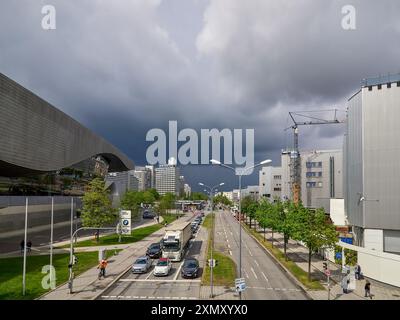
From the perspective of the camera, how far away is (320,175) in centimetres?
9462

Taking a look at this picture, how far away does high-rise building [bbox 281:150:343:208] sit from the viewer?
291ft

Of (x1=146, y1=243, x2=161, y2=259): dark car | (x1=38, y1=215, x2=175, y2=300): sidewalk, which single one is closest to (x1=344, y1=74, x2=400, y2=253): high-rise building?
(x1=146, y1=243, x2=161, y2=259): dark car

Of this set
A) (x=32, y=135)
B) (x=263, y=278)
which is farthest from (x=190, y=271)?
(x=32, y=135)

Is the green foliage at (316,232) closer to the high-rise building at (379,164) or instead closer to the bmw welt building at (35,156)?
the high-rise building at (379,164)

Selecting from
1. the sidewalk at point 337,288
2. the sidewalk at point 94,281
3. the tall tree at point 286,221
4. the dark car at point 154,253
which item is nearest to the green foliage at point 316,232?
the tall tree at point 286,221

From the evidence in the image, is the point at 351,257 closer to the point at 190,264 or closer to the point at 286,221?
the point at 286,221

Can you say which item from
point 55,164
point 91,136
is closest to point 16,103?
point 55,164

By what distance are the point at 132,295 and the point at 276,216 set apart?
28.6m

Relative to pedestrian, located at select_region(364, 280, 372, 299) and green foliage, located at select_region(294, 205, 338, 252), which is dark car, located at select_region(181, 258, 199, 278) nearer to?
green foliage, located at select_region(294, 205, 338, 252)

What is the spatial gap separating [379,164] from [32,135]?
5144 cm

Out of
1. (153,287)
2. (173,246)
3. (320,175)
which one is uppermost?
(320,175)

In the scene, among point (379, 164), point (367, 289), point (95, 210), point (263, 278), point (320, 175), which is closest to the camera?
point (367, 289)

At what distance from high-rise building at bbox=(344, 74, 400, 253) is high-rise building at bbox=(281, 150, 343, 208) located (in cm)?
5003

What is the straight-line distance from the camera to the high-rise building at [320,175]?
291 ft
